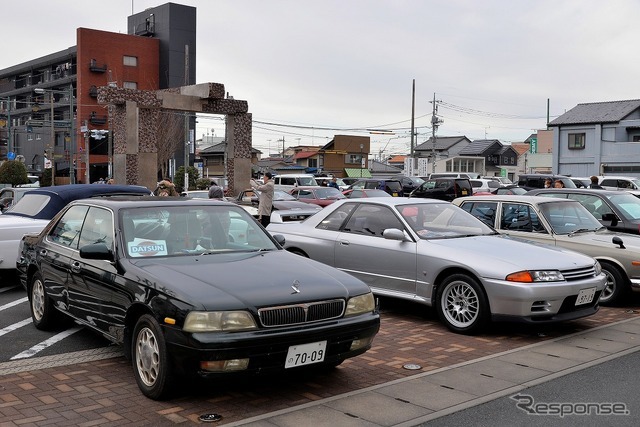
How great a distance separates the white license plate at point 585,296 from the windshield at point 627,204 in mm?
3586

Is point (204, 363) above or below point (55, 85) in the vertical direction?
below

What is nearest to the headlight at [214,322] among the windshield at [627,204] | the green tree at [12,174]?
the windshield at [627,204]

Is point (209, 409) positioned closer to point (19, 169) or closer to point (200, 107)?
point (200, 107)

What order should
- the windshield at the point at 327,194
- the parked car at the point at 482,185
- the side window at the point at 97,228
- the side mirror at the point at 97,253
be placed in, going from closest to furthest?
the side mirror at the point at 97,253 < the side window at the point at 97,228 < the windshield at the point at 327,194 < the parked car at the point at 482,185

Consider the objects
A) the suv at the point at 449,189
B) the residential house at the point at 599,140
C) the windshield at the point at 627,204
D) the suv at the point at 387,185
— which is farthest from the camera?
the residential house at the point at 599,140

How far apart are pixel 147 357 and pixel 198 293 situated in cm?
73

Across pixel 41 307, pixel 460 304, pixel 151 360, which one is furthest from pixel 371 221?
pixel 151 360

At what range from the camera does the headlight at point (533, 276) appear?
6.51m

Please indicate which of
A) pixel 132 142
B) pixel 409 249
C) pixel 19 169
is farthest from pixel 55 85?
pixel 409 249

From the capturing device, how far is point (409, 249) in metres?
7.52

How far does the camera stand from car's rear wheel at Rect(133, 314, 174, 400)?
4535 millimetres

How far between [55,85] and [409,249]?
69009 mm

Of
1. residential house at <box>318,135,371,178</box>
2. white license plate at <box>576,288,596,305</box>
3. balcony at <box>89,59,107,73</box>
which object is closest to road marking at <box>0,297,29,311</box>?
white license plate at <box>576,288,596,305</box>

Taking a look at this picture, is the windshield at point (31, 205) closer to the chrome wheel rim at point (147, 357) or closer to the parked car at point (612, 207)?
the chrome wheel rim at point (147, 357)
